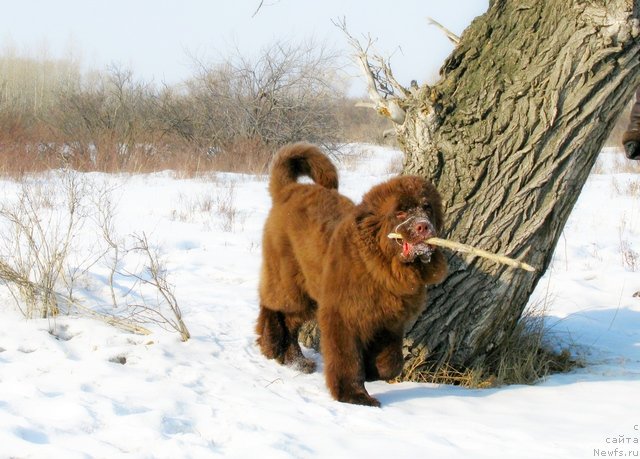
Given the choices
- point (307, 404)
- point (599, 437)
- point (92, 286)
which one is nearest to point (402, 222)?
point (307, 404)

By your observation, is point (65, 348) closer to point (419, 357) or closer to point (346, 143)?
point (419, 357)

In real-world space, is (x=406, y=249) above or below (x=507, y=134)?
below

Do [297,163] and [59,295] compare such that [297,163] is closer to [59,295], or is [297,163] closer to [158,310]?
[158,310]

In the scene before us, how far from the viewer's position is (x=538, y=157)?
4.90 meters

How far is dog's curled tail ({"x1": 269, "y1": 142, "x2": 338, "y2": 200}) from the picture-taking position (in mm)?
5656

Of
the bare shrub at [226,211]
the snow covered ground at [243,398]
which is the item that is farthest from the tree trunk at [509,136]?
the bare shrub at [226,211]

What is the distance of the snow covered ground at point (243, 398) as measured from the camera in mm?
3514

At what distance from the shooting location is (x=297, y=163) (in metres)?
5.74

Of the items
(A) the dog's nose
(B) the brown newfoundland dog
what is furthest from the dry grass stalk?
(A) the dog's nose

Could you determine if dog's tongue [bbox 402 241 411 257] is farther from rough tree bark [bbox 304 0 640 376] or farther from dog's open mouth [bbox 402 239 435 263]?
rough tree bark [bbox 304 0 640 376]

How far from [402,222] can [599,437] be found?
1.57 metres

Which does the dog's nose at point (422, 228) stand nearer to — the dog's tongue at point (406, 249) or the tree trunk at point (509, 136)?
the dog's tongue at point (406, 249)

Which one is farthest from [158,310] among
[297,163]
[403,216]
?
[403,216]

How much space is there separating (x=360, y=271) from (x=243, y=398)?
1.04 m
